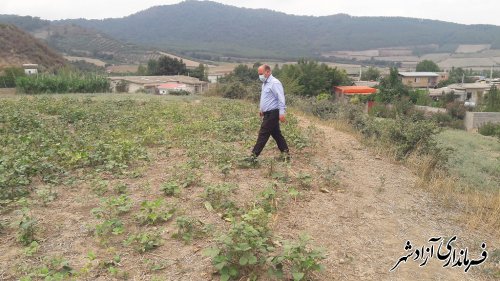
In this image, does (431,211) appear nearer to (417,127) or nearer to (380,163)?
(380,163)

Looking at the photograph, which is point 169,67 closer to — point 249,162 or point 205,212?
point 249,162

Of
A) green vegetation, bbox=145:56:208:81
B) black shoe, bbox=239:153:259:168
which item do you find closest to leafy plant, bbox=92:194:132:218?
black shoe, bbox=239:153:259:168

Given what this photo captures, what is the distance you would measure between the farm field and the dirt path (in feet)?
0.05

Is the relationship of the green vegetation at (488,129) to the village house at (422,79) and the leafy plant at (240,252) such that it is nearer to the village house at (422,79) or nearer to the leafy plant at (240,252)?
the leafy plant at (240,252)

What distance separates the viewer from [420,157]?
25.7 ft

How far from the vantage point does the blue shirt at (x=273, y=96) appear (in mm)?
6516

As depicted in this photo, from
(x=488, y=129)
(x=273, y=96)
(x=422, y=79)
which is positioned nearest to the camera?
(x=273, y=96)

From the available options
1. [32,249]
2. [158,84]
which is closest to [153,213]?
[32,249]

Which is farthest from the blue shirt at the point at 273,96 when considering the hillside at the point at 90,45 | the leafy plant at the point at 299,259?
the hillside at the point at 90,45

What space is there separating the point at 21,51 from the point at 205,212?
60513 mm

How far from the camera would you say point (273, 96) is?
21.6 feet

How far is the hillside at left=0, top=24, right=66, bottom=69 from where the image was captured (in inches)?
2111

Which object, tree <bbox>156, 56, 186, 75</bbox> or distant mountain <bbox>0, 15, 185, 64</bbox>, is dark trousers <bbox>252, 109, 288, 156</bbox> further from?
distant mountain <bbox>0, 15, 185, 64</bbox>

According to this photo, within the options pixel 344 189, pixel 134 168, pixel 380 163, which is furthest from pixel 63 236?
pixel 380 163
